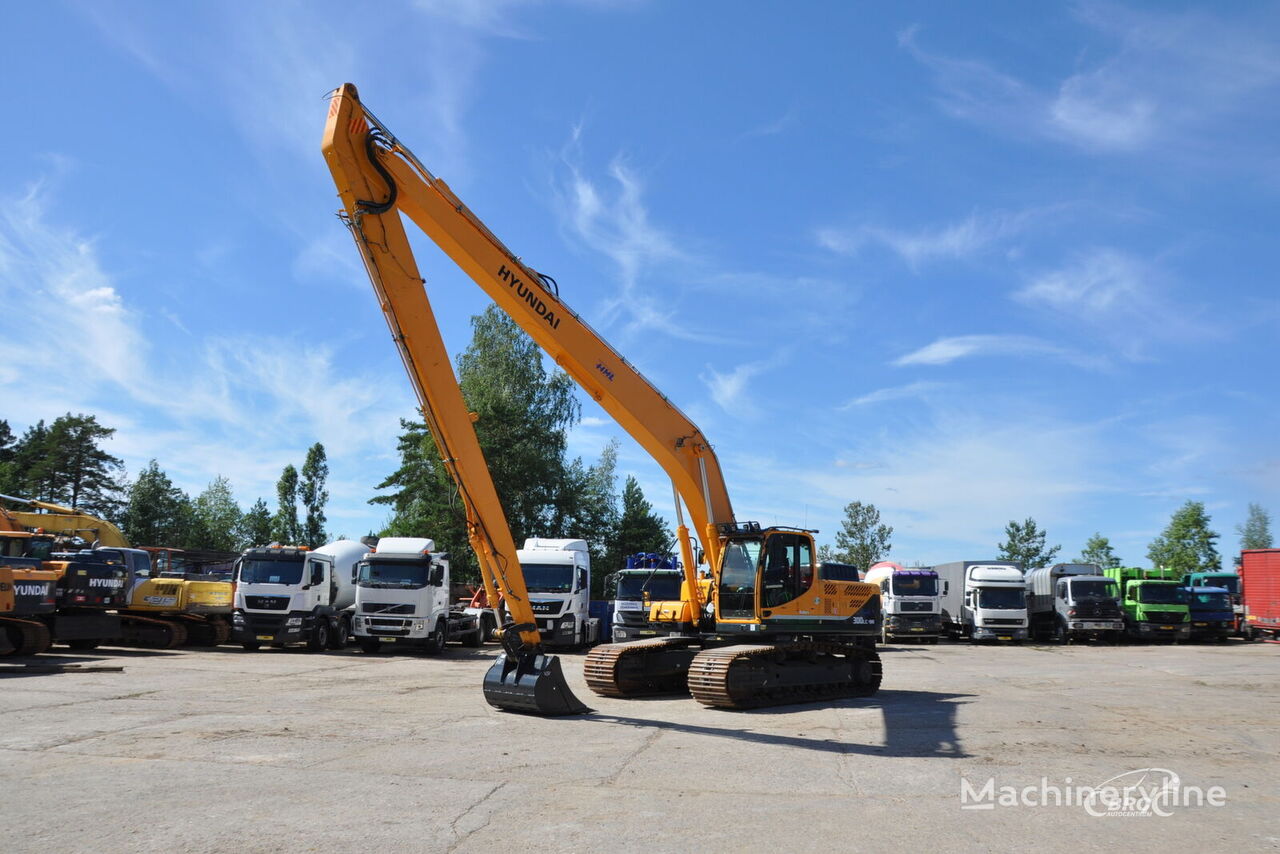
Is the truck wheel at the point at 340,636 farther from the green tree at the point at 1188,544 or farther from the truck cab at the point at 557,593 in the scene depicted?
the green tree at the point at 1188,544

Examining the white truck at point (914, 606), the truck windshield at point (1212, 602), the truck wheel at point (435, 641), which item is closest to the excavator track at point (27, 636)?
the truck wheel at point (435, 641)

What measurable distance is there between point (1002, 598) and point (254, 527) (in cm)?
7633

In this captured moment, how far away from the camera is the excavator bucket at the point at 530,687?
12.5 m

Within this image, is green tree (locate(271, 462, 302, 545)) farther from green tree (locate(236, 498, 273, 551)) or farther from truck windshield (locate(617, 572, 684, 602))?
truck windshield (locate(617, 572, 684, 602))

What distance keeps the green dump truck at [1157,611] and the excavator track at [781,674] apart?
2467cm

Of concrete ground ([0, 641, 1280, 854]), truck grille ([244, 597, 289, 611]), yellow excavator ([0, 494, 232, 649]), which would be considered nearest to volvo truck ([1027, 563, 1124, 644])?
concrete ground ([0, 641, 1280, 854])

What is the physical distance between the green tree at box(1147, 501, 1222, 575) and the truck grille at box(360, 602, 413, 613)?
3197 inches

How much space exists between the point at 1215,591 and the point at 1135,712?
1090 inches

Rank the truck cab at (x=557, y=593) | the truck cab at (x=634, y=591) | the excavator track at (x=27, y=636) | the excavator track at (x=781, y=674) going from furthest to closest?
the truck cab at (x=557, y=593) < the truck cab at (x=634, y=591) < the excavator track at (x=27, y=636) < the excavator track at (x=781, y=674)

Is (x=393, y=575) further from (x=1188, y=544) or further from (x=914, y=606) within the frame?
(x=1188, y=544)

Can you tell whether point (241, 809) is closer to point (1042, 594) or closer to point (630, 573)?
point (630, 573)

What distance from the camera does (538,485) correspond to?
5441 cm

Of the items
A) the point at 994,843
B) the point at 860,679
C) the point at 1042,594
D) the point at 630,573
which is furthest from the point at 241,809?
the point at 1042,594

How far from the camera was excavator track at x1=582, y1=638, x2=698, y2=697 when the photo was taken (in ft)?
49.6
